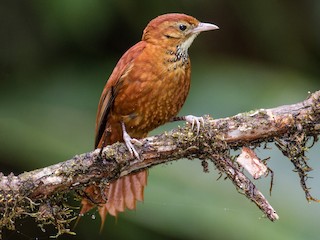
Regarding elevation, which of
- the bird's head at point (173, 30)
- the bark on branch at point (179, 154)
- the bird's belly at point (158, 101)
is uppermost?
the bird's head at point (173, 30)

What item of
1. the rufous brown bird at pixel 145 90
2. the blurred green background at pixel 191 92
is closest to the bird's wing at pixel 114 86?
the rufous brown bird at pixel 145 90

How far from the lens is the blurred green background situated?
13.8 feet

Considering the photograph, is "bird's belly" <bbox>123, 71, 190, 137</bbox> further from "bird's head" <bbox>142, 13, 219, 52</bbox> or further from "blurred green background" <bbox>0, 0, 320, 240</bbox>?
"blurred green background" <bbox>0, 0, 320, 240</bbox>

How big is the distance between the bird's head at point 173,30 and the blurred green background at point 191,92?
741mm

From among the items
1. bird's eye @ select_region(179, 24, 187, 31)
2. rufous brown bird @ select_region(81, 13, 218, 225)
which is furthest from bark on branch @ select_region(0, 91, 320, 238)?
bird's eye @ select_region(179, 24, 187, 31)

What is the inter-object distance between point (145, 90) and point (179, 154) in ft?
2.26

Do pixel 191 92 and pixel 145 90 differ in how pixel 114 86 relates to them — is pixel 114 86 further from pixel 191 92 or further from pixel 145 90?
pixel 191 92

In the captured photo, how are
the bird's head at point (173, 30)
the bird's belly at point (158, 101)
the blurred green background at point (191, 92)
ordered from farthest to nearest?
the blurred green background at point (191, 92)
the bird's head at point (173, 30)
the bird's belly at point (158, 101)

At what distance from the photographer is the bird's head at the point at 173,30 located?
404 centimetres

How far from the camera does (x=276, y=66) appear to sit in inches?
221

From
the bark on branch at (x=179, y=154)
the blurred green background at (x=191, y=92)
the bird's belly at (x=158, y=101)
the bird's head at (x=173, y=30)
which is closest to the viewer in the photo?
the bark on branch at (x=179, y=154)

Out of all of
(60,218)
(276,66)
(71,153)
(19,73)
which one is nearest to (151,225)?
(71,153)

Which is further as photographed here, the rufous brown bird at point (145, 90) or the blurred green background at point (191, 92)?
the blurred green background at point (191, 92)

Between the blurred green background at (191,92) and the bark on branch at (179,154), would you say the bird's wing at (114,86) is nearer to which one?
the blurred green background at (191,92)
